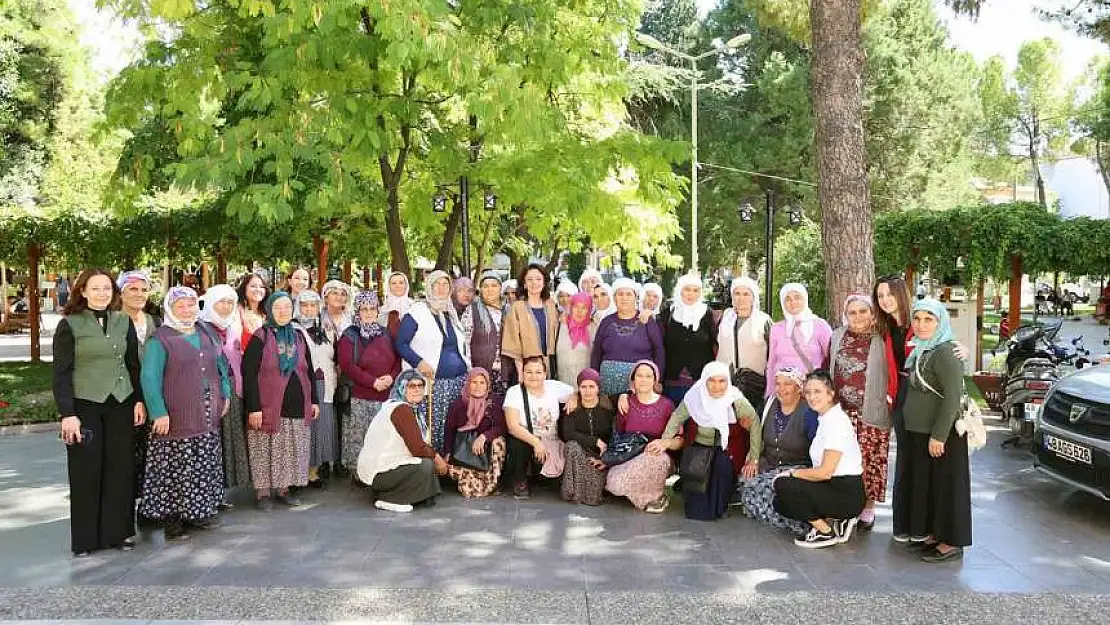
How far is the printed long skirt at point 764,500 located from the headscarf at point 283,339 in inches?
139

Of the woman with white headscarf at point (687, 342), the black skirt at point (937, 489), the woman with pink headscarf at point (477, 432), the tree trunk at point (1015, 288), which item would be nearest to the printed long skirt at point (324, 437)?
the woman with pink headscarf at point (477, 432)

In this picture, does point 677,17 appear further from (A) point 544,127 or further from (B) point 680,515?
(B) point 680,515

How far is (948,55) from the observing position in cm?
3344

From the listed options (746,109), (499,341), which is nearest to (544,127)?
(499,341)

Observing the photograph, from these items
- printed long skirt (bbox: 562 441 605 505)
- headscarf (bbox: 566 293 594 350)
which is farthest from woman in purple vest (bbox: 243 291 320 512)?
headscarf (bbox: 566 293 594 350)

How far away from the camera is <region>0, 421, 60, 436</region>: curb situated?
1076 centimetres

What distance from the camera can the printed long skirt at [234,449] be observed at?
22.5 feet

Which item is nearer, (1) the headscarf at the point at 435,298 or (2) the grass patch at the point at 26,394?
(1) the headscarf at the point at 435,298

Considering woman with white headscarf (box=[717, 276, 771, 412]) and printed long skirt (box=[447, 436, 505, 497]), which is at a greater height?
woman with white headscarf (box=[717, 276, 771, 412])

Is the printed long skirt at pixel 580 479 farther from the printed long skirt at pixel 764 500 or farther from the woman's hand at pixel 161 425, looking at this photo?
the woman's hand at pixel 161 425

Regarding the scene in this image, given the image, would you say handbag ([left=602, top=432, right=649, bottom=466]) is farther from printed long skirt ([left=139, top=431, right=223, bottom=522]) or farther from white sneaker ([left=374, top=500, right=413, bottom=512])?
→ printed long skirt ([left=139, top=431, right=223, bottom=522])

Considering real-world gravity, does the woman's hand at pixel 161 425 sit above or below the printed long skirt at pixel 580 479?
above

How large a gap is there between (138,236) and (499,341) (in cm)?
1217

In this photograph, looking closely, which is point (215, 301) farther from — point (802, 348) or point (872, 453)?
point (872, 453)
